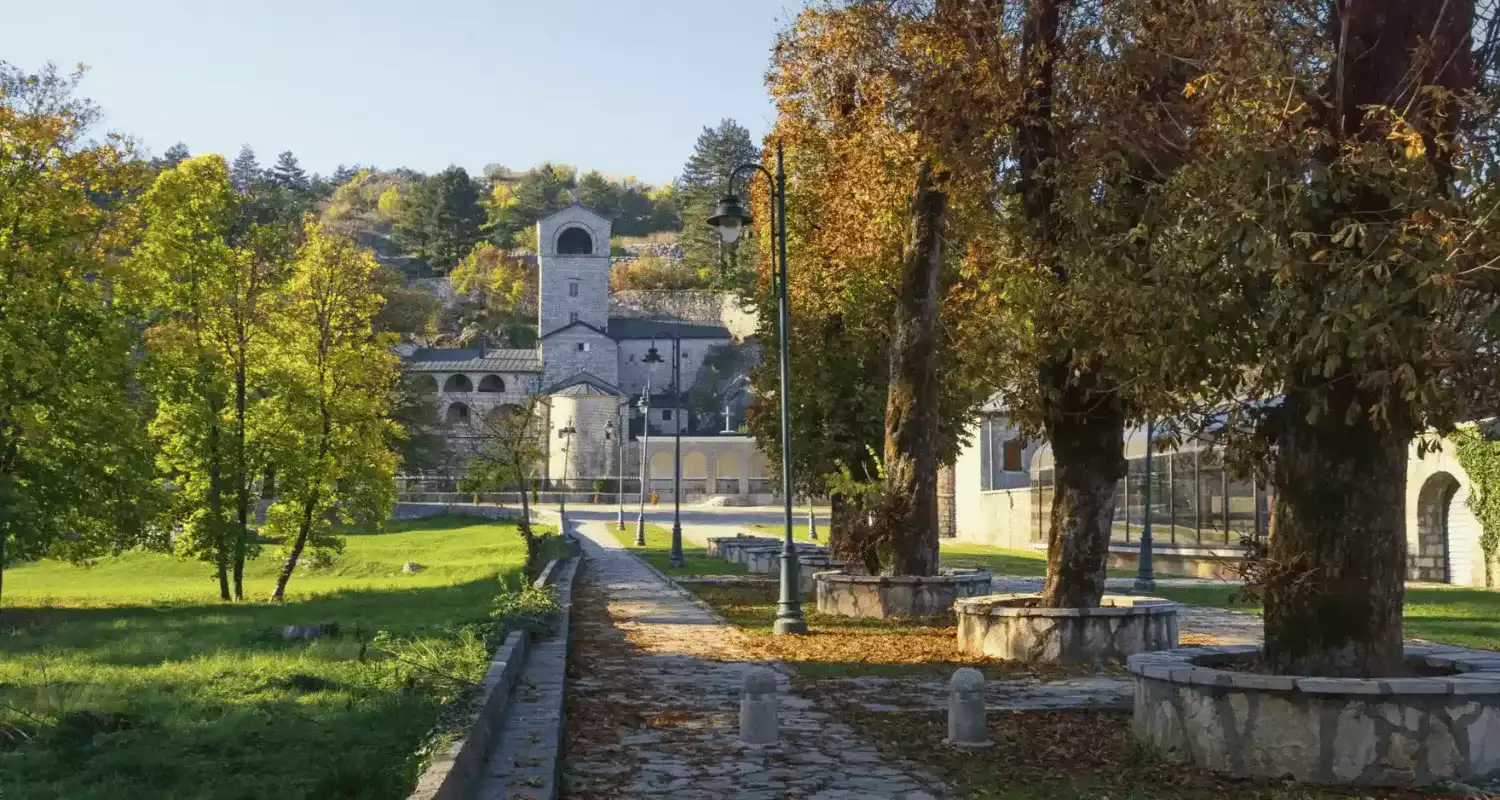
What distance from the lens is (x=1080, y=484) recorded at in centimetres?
1384

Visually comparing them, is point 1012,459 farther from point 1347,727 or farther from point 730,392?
point 730,392

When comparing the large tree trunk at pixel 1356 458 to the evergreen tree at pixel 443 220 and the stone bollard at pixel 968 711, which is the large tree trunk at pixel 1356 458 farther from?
the evergreen tree at pixel 443 220

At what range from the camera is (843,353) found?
2541 cm

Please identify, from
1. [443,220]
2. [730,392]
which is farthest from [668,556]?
[443,220]

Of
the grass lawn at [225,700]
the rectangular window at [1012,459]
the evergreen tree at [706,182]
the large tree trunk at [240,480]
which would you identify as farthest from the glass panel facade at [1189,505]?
the evergreen tree at [706,182]

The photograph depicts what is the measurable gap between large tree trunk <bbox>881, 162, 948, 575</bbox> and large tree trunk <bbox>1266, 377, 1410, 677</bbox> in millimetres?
10694

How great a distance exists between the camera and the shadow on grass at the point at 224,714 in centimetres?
755

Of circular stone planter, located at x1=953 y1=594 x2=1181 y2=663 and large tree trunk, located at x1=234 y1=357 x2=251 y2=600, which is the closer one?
circular stone planter, located at x1=953 y1=594 x2=1181 y2=663

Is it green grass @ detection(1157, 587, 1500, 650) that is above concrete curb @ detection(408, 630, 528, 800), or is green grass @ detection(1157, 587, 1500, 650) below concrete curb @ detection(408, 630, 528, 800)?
below

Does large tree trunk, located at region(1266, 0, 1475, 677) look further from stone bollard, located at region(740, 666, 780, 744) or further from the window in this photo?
the window

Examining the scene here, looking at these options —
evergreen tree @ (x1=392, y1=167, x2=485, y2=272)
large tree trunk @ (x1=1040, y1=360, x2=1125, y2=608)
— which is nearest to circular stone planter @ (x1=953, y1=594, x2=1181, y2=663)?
large tree trunk @ (x1=1040, y1=360, x2=1125, y2=608)

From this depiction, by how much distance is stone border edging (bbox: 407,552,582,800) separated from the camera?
6211mm

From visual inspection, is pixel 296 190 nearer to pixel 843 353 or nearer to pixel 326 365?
pixel 326 365

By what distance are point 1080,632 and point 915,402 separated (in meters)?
6.04
